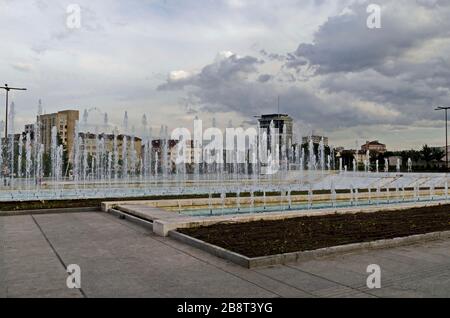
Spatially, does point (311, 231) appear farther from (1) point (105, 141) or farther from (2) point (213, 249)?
(1) point (105, 141)

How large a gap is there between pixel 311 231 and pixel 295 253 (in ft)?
8.81

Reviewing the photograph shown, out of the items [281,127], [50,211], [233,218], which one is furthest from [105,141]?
[281,127]

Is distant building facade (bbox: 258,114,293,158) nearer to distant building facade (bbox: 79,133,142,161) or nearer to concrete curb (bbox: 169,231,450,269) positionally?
distant building facade (bbox: 79,133,142,161)

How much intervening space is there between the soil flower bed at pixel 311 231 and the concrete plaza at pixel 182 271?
62cm

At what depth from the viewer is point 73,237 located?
976 cm

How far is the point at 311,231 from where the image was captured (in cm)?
993

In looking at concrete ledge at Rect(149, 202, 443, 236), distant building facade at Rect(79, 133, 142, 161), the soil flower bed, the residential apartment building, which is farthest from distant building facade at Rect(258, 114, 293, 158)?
the soil flower bed

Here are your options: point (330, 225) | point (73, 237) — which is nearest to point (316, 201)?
point (330, 225)

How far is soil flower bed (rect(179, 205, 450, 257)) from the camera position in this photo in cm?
820

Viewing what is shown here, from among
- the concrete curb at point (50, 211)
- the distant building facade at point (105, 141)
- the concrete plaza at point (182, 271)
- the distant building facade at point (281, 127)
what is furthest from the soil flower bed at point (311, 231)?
the distant building facade at point (281, 127)

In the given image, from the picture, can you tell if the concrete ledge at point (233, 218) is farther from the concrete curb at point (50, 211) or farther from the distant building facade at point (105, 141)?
the distant building facade at point (105, 141)

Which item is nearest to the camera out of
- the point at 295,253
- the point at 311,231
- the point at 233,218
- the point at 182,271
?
the point at 182,271
